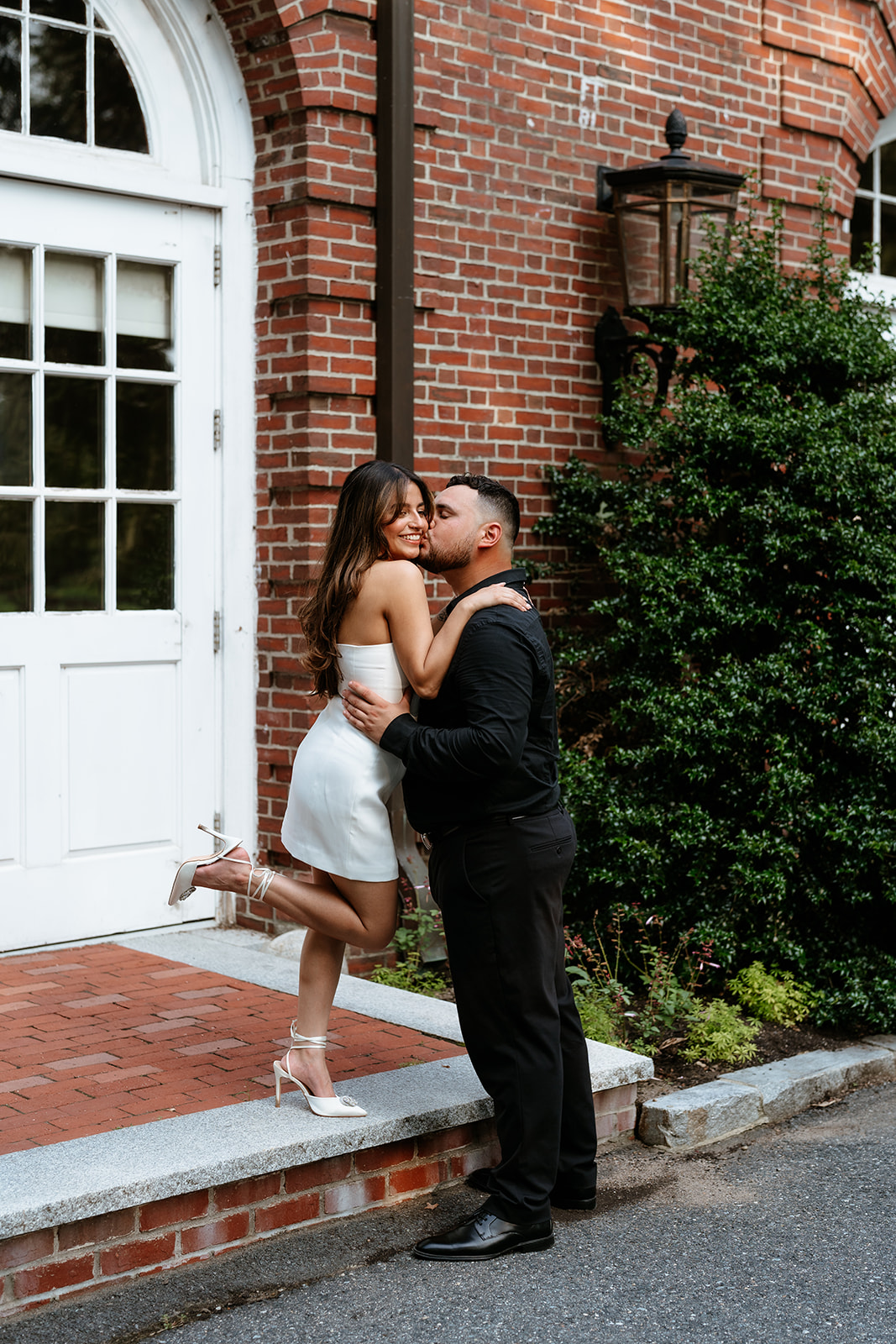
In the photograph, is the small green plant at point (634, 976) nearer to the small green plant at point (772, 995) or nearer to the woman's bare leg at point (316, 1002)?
the small green plant at point (772, 995)

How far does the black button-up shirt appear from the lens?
3.55 metres

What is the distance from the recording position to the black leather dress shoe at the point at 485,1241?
141 inches

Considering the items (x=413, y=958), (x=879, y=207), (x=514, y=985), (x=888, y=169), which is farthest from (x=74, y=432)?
(x=888, y=169)

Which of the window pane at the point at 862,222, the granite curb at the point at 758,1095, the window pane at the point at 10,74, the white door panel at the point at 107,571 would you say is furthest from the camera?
the window pane at the point at 862,222

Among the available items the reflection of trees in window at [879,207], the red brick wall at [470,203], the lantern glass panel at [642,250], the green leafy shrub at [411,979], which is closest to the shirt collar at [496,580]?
the red brick wall at [470,203]

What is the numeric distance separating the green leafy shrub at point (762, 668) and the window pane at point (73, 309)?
7.57 ft

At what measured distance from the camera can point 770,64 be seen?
7.87 metres

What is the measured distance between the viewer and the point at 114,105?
5.70 metres

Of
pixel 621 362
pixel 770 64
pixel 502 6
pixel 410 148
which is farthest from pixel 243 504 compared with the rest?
pixel 770 64

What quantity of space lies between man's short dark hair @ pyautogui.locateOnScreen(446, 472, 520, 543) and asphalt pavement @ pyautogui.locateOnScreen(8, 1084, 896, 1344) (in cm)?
185

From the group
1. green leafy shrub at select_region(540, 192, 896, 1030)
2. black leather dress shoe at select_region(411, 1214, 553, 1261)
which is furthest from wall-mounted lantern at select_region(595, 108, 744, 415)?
black leather dress shoe at select_region(411, 1214, 553, 1261)

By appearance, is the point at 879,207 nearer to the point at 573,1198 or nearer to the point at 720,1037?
the point at 720,1037

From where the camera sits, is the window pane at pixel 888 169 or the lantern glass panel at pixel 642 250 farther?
the window pane at pixel 888 169

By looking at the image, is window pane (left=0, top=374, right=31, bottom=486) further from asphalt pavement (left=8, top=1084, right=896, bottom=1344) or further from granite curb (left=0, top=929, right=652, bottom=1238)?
asphalt pavement (left=8, top=1084, right=896, bottom=1344)
